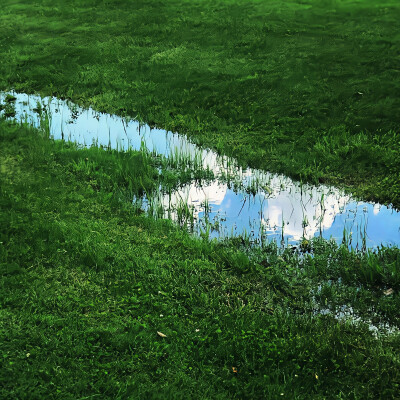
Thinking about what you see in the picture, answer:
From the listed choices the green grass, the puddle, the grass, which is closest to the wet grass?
the grass

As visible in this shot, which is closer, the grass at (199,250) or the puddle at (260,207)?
the grass at (199,250)

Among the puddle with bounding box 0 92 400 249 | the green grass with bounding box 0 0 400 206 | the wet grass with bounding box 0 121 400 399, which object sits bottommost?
the wet grass with bounding box 0 121 400 399

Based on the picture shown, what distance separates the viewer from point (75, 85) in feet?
48.3

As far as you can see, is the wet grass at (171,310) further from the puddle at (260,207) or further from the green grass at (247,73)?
the green grass at (247,73)

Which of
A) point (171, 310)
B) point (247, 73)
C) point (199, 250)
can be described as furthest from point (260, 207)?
point (247, 73)

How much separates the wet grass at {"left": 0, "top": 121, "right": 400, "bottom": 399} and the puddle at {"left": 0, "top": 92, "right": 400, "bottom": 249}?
433 mm

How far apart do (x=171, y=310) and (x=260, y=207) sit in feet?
10.7

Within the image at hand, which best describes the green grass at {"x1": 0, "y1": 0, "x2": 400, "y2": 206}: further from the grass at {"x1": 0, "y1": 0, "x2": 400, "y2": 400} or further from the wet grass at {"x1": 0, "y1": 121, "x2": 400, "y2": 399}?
the wet grass at {"x1": 0, "y1": 121, "x2": 400, "y2": 399}

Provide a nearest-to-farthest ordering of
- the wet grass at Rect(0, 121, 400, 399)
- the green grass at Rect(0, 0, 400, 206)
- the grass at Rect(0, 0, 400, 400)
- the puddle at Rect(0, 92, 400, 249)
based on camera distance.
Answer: the wet grass at Rect(0, 121, 400, 399) → the grass at Rect(0, 0, 400, 400) → the puddle at Rect(0, 92, 400, 249) → the green grass at Rect(0, 0, 400, 206)

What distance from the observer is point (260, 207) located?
27.9 ft

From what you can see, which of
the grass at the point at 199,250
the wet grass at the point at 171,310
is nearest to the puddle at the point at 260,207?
the grass at the point at 199,250

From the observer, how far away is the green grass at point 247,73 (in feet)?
33.9

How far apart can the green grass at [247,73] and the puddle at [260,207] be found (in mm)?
449

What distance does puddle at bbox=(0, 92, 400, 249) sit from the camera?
7.67m
